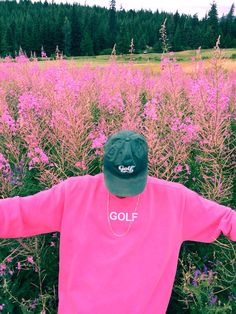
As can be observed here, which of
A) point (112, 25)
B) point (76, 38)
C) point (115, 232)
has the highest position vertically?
point (115, 232)

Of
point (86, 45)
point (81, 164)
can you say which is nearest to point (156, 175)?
point (81, 164)

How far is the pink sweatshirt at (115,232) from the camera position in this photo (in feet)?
6.73

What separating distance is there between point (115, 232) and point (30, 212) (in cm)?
45

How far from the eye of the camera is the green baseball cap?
1.95 metres

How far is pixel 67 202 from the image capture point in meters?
2.11

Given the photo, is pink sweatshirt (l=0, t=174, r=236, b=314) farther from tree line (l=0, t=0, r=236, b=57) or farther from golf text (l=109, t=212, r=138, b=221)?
tree line (l=0, t=0, r=236, b=57)

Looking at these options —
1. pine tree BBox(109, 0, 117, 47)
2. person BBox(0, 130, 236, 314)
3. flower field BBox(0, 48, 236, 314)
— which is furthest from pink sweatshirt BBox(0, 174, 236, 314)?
pine tree BBox(109, 0, 117, 47)

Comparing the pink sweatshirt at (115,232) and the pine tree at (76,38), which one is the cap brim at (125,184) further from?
the pine tree at (76,38)

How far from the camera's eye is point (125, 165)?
6.40 feet

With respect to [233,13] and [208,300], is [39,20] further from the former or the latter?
[208,300]

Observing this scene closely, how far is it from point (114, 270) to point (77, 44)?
237 ft

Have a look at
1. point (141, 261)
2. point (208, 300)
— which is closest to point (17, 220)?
point (141, 261)

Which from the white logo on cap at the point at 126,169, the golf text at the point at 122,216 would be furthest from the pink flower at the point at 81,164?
the white logo on cap at the point at 126,169

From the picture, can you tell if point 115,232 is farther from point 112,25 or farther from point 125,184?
point 112,25
